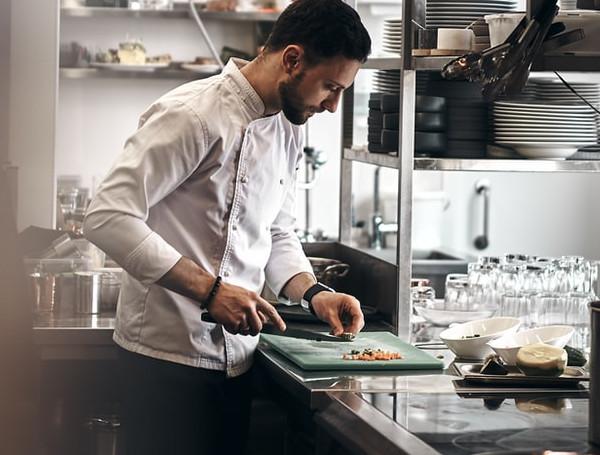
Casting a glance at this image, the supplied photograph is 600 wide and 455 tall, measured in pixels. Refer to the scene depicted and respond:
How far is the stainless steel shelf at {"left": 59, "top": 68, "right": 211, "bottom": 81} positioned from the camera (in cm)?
577

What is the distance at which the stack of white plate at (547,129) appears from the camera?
247 centimetres

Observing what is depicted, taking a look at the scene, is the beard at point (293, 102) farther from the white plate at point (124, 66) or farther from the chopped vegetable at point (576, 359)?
the white plate at point (124, 66)

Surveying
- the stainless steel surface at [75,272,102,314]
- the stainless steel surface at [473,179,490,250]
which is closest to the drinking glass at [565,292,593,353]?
the stainless steel surface at [75,272,102,314]

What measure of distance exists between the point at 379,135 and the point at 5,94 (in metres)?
2.42

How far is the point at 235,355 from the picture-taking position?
6.91 ft

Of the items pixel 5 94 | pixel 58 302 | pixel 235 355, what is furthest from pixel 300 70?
pixel 5 94

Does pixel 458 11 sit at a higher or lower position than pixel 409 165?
higher

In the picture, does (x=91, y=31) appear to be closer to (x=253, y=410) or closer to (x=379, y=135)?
(x=379, y=135)

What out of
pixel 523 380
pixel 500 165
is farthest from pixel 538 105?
pixel 523 380

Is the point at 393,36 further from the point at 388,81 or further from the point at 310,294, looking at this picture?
the point at 310,294

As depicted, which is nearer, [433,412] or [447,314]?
A: [433,412]

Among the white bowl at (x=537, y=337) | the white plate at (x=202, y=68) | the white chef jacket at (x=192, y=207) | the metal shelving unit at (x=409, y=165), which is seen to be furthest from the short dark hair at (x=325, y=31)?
the white plate at (x=202, y=68)

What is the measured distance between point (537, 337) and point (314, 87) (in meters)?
0.74

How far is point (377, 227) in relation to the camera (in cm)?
529
